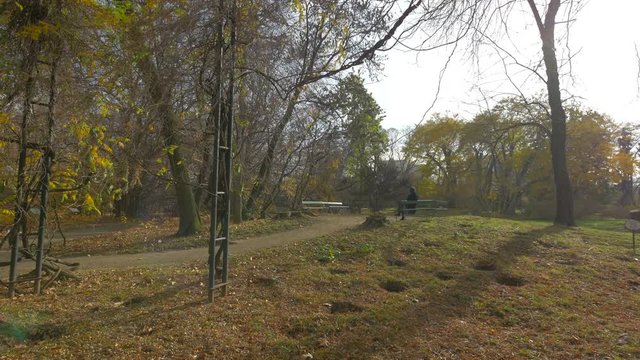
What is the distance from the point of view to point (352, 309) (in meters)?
6.35

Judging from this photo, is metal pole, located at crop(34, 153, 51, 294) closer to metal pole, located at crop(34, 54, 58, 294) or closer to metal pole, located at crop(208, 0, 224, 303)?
metal pole, located at crop(34, 54, 58, 294)

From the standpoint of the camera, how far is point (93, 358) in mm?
4707

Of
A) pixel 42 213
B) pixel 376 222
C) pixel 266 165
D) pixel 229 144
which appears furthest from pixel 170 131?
pixel 266 165

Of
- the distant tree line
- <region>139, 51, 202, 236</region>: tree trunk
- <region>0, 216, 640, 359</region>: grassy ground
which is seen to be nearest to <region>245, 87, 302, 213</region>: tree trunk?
<region>139, 51, 202, 236</region>: tree trunk

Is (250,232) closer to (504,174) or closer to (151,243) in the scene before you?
(151,243)

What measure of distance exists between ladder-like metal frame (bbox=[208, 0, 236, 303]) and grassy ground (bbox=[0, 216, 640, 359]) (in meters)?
0.47

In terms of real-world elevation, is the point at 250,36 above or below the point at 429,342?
above

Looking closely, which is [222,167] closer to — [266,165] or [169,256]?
[169,256]

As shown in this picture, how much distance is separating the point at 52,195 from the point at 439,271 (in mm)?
6183

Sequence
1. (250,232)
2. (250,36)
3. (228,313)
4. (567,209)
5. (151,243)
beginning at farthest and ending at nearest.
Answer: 1. (567,209)
2. (250,232)
3. (151,243)
4. (250,36)
5. (228,313)

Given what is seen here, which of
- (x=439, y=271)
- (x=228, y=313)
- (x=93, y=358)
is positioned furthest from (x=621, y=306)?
(x=93, y=358)

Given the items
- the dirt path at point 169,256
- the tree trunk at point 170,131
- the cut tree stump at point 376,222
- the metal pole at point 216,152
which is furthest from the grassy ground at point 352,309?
the cut tree stump at point 376,222

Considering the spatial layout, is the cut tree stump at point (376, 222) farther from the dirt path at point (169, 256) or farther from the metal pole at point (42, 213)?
the metal pole at point (42, 213)

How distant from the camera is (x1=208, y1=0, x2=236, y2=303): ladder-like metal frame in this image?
6293 mm
